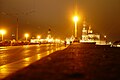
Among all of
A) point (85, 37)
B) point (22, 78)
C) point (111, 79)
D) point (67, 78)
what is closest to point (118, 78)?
point (111, 79)

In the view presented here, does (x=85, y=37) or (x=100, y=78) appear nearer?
(x=100, y=78)

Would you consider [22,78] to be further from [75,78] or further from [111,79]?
[111,79]

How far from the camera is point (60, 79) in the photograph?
1079cm

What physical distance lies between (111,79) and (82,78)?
3.51 ft

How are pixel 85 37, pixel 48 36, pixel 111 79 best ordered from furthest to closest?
pixel 85 37
pixel 48 36
pixel 111 79

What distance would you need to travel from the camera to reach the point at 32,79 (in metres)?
11.1

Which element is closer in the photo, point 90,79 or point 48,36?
point 90,79

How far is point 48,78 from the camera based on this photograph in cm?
1112

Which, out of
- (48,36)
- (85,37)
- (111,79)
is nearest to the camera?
(111,79)

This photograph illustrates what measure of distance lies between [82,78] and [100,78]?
655mm

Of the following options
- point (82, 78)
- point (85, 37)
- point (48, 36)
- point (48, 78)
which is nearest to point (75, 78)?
point (82, 78)

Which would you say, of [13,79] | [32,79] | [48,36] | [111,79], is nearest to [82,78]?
[111,79]

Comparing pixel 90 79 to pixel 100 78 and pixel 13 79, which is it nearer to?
pixel 100 78

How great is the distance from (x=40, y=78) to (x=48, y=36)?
564ft
